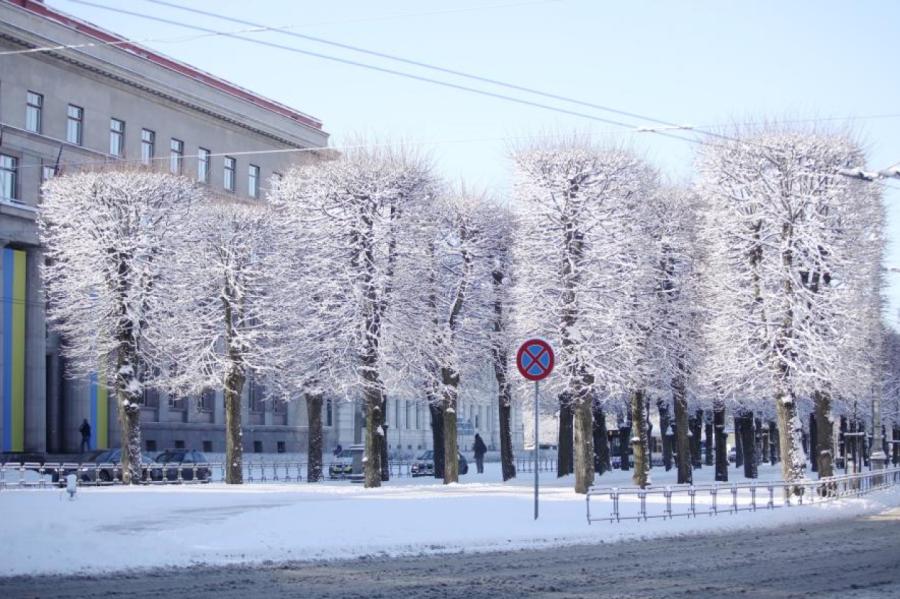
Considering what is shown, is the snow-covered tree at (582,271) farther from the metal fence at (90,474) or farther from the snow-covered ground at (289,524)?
the metal fence at (90,474)

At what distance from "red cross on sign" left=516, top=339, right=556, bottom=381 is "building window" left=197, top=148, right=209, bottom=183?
51.6 metres

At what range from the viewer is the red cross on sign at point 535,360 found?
23.6 meters

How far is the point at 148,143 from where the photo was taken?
68688mm

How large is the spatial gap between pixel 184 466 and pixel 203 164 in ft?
99.9

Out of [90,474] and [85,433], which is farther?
[85,433]

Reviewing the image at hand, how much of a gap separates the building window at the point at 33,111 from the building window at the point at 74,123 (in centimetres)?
190

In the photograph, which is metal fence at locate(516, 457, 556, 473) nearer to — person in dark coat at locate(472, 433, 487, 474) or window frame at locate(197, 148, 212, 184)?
person in dark coat at locate(472, 433, 487, 474)

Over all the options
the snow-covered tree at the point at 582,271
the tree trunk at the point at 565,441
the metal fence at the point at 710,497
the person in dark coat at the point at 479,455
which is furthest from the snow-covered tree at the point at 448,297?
the person in dark coat at the point at 479,455

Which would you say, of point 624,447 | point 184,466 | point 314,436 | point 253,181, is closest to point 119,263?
point 184,466

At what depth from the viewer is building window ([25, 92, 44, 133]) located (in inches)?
2338

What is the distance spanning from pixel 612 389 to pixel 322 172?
12597 millimetres

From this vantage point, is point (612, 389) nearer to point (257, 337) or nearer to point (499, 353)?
point (499, 353)

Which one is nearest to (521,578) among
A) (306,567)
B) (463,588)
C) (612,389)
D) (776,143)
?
(463,588)

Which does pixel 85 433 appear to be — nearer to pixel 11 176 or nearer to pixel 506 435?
pixel 11 176
